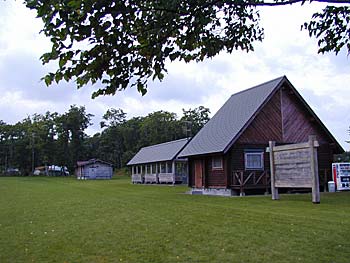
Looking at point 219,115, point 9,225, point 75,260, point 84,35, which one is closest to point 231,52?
point 84,35

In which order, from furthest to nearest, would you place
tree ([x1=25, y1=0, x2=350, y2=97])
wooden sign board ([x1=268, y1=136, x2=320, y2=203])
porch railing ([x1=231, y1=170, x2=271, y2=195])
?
porch railing ([x1=231, y1=170, x2=271, y2=195]) → wooden sign board ([x1=268, y1=136, x2=320, y2=203]) → tree ([x1=25, y1=0, x2=350, y2=97])

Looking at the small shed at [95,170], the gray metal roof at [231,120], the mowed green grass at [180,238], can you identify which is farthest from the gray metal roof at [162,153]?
the mowed green grass at [180,238]

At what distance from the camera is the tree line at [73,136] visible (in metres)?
75.2

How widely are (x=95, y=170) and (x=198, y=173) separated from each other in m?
46.3

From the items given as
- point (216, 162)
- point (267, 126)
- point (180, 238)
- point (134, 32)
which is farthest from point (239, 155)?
point (134, 32)

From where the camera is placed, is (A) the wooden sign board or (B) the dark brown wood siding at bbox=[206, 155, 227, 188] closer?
(A) the wooden sign board

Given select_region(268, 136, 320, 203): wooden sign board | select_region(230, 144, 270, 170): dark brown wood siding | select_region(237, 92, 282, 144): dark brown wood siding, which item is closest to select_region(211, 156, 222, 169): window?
select_region(230, 144, 270, 170): dark brown wood siding

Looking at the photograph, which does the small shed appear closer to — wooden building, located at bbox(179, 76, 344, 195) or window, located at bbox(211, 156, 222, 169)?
wooden building, located at bbox(179, 76, 344, 195)

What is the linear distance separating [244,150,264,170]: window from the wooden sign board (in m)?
4.62

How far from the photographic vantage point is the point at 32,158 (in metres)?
79.6

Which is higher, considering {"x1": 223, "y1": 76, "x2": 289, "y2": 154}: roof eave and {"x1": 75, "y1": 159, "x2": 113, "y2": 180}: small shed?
{"x1": 223, "y1": 76, "x2": 289, "y2": 154}: roof eave

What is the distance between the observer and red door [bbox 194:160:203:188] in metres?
25.3

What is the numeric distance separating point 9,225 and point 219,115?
18.2 meters

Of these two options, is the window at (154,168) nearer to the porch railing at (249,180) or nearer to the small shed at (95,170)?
the porch railing at (249,180)
